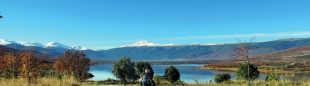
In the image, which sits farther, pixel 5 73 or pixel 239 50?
pixel 5 73

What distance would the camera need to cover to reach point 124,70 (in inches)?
1820

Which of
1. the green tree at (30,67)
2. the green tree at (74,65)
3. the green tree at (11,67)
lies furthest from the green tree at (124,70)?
the green tree at (30,67)

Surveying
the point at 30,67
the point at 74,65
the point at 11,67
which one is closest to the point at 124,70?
the point at 74,65

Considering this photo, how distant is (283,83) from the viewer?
3256cm

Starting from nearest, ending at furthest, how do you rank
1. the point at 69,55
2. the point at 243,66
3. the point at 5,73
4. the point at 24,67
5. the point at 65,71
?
the point at 24,67 < the point at 5,73 < the point at 65,71 < the point at 69,55 < the point at 243,66

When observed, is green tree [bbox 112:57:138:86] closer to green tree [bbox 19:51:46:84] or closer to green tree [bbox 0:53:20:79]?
green tree [bbox 0:53:20:79]

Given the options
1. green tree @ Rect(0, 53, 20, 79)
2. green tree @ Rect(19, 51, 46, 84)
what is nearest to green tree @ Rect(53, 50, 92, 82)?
green tree @ Rect(0, 53, 20, 79)

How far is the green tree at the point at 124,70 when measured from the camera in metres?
46.0

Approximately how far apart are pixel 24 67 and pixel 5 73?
5.82m

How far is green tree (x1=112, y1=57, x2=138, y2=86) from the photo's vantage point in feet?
151

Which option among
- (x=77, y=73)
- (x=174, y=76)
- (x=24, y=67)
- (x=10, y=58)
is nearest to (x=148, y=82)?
(x=24, y=67)

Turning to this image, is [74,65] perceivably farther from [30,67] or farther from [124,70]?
[30,67]

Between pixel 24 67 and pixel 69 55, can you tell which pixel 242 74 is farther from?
pixel 24 67

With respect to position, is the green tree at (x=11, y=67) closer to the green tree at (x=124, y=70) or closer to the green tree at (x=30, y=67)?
the green tree at (x=30, y=67)
